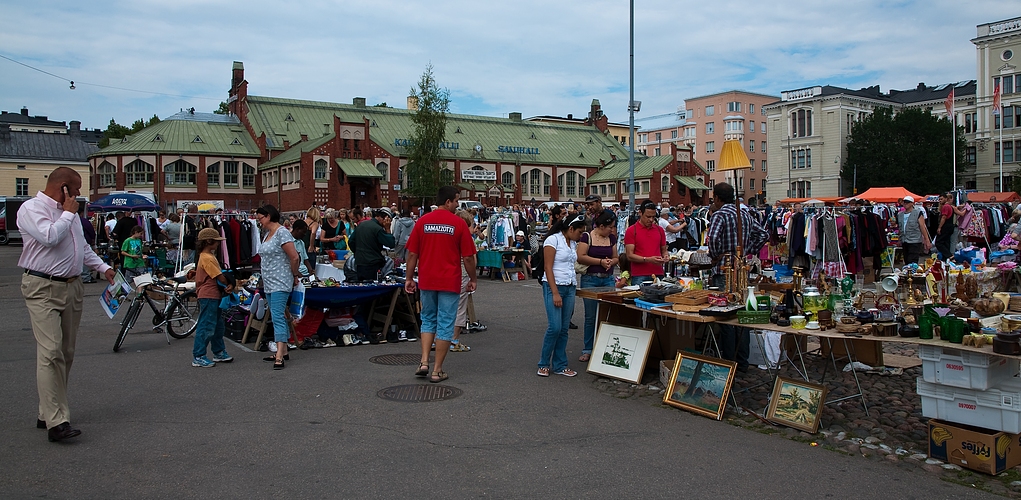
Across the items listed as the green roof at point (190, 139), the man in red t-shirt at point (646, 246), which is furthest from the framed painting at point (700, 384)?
the green roof at point (190, 139)

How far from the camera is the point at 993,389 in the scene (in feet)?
17.2

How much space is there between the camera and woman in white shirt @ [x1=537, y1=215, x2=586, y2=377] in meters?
8.05

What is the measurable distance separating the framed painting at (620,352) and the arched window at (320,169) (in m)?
48.2

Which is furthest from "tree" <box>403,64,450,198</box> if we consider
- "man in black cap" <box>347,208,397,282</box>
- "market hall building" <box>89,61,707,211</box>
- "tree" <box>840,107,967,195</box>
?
"tree" <box>840,107,967,195</box>

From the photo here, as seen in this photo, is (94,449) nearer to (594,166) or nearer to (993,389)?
(993,389)

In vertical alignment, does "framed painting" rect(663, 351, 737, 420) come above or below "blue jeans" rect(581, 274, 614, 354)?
below

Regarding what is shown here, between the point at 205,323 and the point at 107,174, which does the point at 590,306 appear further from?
the point at 107,174

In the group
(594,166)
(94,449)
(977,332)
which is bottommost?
(94,449)

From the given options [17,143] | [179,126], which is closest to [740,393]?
[179,126]

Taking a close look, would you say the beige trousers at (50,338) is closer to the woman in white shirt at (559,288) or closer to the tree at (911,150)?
the woman in white shirt at (559,288)

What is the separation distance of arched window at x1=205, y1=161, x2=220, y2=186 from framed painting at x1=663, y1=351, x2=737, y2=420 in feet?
191

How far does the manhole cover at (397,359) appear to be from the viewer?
359 inches

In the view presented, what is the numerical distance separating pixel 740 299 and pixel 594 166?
63.2 m

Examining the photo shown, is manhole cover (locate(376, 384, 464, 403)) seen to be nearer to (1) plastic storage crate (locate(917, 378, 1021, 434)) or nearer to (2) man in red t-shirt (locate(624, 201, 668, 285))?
(2) man in red t-shirt (locate(624, 201, 668, 285))
